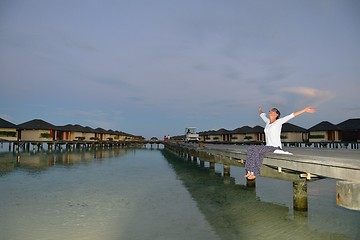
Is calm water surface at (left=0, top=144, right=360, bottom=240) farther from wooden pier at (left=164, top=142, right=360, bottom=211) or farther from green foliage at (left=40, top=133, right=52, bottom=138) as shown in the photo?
green foliage at (left=40, top=133, right=52, bottom=138)

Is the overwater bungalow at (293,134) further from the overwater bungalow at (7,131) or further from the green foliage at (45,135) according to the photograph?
the overwater bungalow at (7,131)

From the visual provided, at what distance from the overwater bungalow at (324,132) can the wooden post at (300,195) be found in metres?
42.7

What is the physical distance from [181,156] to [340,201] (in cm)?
3775

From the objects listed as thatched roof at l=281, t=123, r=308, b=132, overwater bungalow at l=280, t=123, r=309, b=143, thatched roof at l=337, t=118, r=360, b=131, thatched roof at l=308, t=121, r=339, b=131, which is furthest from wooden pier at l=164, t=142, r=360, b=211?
thatched roof at l=281, t=123, r=308, b=132

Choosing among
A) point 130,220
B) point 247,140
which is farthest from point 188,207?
point 247,140

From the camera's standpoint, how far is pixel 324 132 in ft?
155

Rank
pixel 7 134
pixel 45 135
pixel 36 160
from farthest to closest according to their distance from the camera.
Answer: pixel 45 135
pixel 7 134
pixel 36 160

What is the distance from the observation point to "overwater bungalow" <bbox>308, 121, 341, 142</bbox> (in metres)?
45.8

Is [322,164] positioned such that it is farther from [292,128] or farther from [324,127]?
[292,128]

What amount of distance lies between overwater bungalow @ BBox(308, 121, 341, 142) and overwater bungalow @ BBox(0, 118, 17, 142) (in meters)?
55.1

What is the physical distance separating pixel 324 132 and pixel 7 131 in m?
57.4

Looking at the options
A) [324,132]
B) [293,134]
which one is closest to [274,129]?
[324,132]

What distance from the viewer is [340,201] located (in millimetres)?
3793

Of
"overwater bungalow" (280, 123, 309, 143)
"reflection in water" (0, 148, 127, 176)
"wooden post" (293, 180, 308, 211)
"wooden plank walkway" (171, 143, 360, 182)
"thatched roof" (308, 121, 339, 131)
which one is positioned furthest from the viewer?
"overwater bungalow" (280, 123, 309, 143)
